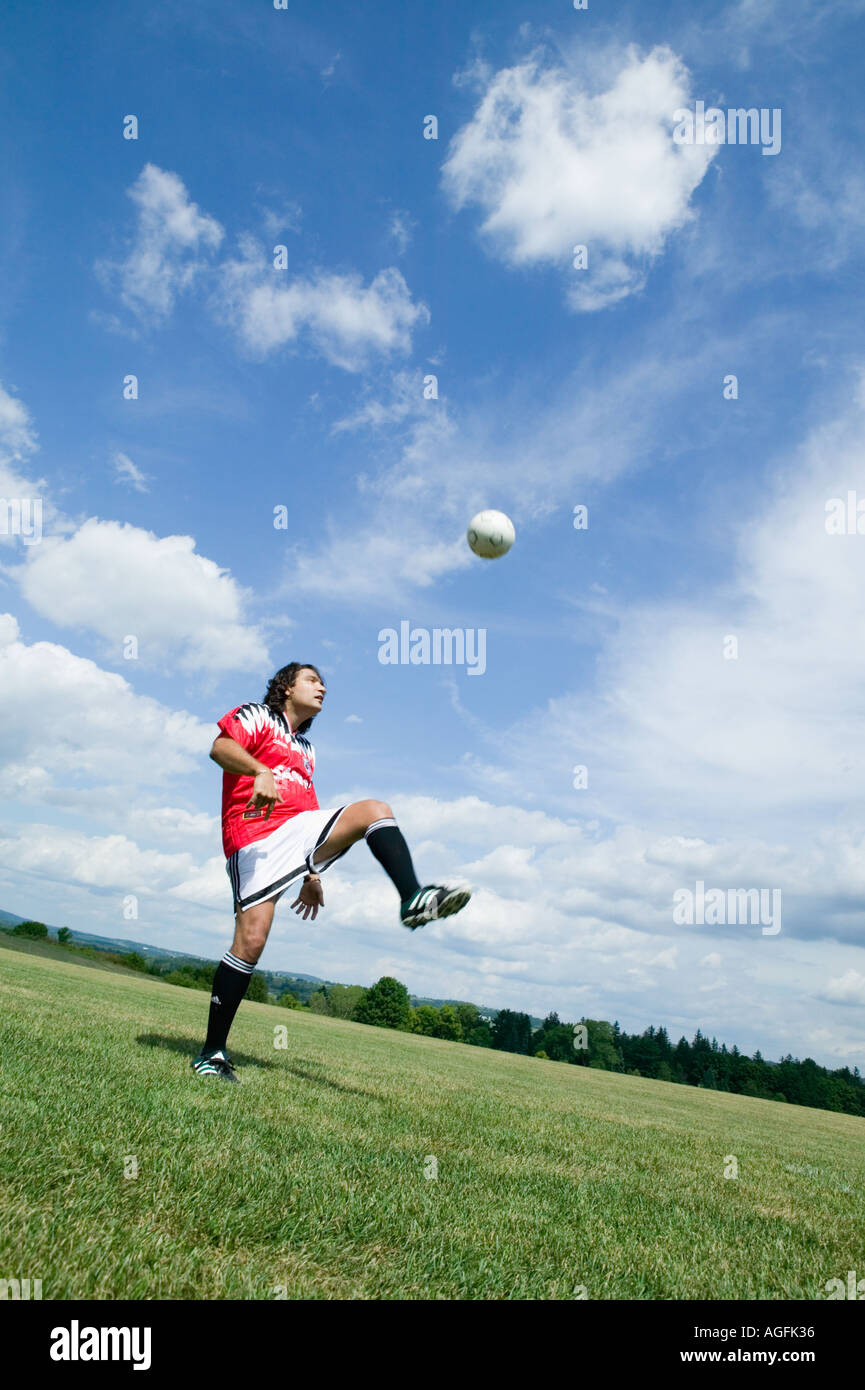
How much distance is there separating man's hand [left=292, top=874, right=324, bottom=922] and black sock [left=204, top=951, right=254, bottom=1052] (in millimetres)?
1128

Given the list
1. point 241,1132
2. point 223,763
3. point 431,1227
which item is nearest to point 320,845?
point 223,763

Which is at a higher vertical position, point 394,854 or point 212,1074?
point 394,854

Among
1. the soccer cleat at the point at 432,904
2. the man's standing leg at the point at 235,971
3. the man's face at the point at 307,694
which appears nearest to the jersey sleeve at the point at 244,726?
the man's face at the point at 307,694

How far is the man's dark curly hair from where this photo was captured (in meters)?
6.75

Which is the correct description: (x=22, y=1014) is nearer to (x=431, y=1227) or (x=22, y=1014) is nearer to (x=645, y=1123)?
(x=431, y=1227)

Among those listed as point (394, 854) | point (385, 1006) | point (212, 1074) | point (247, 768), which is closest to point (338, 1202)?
point (394, 854)

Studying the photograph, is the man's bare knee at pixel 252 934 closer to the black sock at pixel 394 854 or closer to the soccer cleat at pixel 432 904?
the black sock at pixel 394 854

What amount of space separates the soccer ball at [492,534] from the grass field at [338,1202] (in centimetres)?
634

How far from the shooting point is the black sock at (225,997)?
5.66 metres

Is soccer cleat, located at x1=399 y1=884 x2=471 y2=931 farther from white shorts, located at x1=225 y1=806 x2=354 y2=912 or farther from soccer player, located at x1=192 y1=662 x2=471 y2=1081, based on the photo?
white shorts, located at x1=225 y1=806 x2=354 y2=912

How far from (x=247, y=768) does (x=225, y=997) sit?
1670mm

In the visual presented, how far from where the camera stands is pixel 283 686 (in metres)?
6.79

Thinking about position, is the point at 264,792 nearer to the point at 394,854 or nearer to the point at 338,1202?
the point at 394,854
